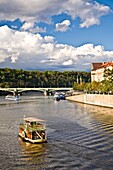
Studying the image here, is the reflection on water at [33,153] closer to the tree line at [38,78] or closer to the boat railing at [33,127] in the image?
the boat railing at [33,127]

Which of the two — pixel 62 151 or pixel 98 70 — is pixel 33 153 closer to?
pixel 62 151

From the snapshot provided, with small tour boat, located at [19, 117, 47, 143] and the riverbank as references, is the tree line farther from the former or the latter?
small tour boat, located at [19, 117, 47, 143]

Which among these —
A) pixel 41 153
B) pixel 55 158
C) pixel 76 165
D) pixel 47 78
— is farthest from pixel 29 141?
pixel 47 78

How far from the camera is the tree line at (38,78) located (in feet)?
487

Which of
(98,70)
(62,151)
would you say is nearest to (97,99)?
(62,151)

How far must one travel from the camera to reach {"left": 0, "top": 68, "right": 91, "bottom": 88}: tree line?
487ft

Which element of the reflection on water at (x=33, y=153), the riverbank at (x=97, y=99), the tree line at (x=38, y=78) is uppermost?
the tree line at (x=38, y=78)

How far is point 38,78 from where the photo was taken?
529 feet

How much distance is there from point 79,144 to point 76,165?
597 centimetres

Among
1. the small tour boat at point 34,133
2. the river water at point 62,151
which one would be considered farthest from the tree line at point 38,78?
the small tour boat at point 34,133

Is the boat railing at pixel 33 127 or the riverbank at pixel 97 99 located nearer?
the boat railing at pixel 33 127

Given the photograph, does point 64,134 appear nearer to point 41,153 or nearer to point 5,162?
point 41,153

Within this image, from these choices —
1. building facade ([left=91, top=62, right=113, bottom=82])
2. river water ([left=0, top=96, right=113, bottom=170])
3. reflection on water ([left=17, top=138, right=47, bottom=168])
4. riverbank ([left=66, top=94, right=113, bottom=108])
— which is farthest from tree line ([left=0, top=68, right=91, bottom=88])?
reflection on water ([left=17, top=138, right=47, bottom=168])

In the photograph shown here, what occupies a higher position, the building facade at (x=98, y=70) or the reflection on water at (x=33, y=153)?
the building facade at (x=98, y=70)
